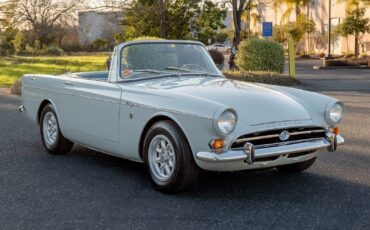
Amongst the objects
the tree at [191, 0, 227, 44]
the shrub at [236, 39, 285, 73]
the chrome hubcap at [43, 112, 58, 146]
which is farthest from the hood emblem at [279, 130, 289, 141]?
the tree at [191, 0, 227, 44]

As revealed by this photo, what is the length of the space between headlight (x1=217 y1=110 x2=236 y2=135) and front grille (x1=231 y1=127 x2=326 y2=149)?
0.41ft

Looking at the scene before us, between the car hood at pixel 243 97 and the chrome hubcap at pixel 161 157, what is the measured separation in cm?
42

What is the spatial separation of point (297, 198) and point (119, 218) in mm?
1566

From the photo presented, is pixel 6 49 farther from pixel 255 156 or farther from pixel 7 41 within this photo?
pixel 255 156

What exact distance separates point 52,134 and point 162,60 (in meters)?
1.77

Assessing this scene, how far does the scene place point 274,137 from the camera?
4871 mm

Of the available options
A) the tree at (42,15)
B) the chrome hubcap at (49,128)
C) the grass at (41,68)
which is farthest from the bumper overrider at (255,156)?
the tree at (42,15)

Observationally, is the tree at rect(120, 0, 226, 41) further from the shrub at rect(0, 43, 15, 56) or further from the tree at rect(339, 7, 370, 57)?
the shrub at rect(0, 43, 15, 56)

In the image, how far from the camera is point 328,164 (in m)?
6.30

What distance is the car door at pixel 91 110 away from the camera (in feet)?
18.7

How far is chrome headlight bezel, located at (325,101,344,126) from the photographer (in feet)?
17.5

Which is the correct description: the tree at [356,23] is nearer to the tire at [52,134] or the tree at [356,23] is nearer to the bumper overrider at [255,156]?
the tire at [52,134]

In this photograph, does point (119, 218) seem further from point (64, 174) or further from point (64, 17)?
point (64, 17)

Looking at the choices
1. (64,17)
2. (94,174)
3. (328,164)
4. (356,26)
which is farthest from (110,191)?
(64,17)
